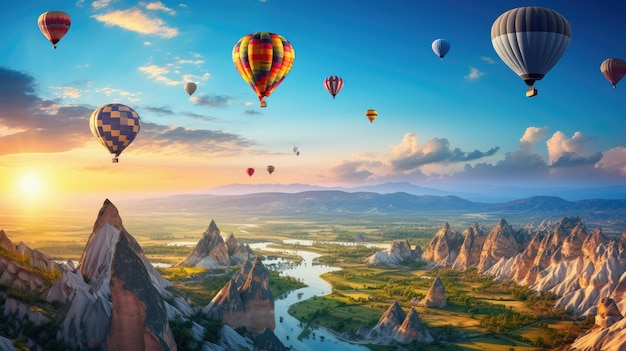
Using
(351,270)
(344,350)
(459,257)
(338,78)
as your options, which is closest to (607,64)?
(338,78)

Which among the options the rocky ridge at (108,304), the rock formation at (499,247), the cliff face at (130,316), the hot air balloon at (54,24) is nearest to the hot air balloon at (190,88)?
the hot air balloon at (54,24)

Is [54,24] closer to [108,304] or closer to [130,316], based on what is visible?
[108,304]

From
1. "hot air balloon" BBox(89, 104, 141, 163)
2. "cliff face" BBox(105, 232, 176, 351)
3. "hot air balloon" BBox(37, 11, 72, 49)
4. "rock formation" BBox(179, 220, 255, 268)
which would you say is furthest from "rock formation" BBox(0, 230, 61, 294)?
"rock formation" BBox(179, 220, 255, 268)

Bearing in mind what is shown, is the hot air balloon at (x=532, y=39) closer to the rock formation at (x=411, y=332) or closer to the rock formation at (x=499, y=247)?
the rock formation at (x=411, y=332)

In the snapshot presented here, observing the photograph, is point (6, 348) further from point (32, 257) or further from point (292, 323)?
point (292, 323)

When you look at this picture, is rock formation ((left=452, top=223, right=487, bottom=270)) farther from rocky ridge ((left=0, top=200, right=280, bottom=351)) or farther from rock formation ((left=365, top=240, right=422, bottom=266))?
rocky ridge ((left=0, top=200, right=280, bottom=351))
